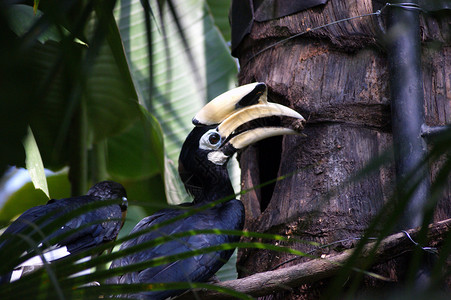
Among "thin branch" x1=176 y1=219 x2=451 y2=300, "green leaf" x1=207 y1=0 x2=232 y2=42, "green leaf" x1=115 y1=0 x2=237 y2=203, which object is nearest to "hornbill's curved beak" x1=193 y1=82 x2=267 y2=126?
"thin branch" x1=176 y1=219 x2=451 y2=300

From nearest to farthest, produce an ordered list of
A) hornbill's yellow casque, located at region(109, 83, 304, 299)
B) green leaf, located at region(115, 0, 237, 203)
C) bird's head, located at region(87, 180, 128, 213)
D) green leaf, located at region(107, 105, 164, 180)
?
hornbill's yellow casque, located at region(109, 83, 304, 299), bird's head, located at region(87, 180, 128, 213), green leaf, located at region(115, 0, 237, 203), green leaf, located at region(107, 105, 164, 180)

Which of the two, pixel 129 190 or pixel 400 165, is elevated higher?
pixel 400 165

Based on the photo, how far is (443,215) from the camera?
227 cm

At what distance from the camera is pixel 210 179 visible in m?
3.22

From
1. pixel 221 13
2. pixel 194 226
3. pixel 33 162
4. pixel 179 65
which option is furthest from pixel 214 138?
pixel 221 13

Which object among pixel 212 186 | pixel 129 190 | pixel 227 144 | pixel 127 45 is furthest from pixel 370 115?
pixel 129 190

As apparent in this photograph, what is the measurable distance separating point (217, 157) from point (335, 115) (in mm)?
876

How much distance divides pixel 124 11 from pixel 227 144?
174 cm

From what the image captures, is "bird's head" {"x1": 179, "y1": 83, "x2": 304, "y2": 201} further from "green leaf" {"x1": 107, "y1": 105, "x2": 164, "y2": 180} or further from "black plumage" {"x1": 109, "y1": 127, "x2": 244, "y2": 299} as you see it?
"green leaf" {"x1": 107, "y1": 105, "x2": 164, "y2": 180}

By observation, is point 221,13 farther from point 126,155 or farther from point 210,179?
point 210,179

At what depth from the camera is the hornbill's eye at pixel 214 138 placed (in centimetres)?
313

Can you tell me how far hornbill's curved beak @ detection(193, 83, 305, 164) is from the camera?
2.64 m

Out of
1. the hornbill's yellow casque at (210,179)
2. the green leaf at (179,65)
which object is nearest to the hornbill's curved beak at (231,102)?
the hornbill's yellow casque at (210,179)

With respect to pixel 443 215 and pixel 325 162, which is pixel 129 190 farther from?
pixel 443 215
